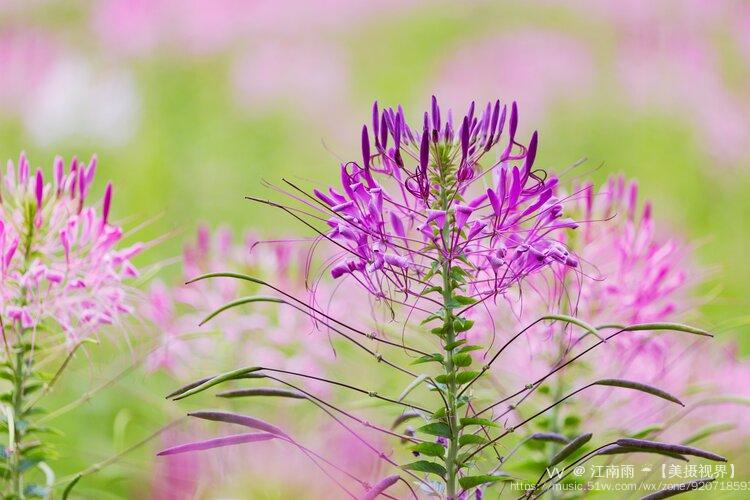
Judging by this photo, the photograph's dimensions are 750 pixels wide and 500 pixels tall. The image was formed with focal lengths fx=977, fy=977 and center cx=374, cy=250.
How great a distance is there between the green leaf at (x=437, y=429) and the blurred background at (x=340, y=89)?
1605 mm

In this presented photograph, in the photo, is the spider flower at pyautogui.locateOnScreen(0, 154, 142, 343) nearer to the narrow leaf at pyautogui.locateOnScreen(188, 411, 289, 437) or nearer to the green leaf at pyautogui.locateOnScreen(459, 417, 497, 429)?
the narrow leaf at pyautogui.locateOnScreen(188, 411, 289, 437)

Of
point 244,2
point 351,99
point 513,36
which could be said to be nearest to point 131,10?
point 244,2

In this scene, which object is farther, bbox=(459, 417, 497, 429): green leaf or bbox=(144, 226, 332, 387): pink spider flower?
bbox=(144, 226, 332, 387): pink spider flower

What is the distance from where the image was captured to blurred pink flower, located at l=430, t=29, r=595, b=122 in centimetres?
316

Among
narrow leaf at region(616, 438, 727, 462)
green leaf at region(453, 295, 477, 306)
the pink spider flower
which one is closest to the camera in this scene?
narrow leaf at region(616, 438, 727, 462)

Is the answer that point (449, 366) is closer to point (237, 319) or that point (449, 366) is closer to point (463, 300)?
point (463, 300)

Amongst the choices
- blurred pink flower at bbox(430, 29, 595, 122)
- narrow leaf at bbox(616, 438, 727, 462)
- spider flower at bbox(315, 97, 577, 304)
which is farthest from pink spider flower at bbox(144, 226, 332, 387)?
blurred pink flower at bbox(430, 29, 595, 122)

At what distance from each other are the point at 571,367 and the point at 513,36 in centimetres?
248

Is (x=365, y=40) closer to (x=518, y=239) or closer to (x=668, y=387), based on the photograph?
(x=668, y=387)

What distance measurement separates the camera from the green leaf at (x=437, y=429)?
77 centimetres

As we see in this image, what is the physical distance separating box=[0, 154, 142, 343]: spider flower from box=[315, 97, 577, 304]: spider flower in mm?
300

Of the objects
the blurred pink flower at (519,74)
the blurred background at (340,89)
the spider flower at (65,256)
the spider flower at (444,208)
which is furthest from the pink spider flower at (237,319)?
the blurred pink flower at (519,74)

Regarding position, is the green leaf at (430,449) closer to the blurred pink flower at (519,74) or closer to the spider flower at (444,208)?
the spider flower at (444,208)

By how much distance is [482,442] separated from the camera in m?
0.78
